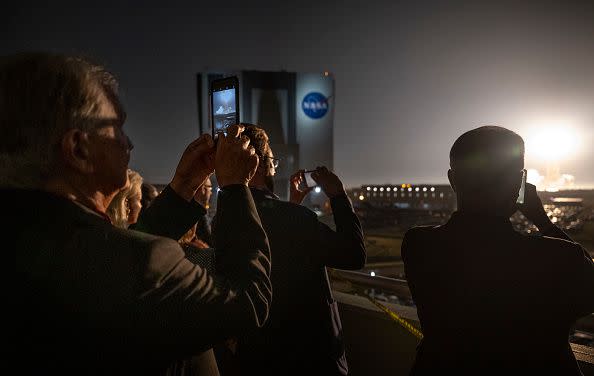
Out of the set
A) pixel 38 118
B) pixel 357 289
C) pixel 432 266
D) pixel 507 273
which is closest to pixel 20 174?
pixel 38 118

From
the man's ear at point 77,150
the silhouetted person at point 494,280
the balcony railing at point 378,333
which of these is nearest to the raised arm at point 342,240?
the silhouetted person at point 494,280

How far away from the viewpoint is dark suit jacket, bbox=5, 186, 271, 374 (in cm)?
91

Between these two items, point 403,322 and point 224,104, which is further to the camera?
point 403,322

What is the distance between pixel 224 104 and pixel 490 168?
1.11 metres

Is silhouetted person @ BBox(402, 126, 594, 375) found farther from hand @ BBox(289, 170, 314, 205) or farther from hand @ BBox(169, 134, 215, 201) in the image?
hand @ BBox(289, 170, 314, 205)

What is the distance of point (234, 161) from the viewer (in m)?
1.33

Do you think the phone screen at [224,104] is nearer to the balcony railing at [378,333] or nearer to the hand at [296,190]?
the hand at [296,190]

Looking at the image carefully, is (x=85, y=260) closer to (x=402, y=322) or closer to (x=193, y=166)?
(x=193, y=166)

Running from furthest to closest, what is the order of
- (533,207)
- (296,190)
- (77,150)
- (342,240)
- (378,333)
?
1. (378,333)
2. (296,190)
3. (342,240)
4. (533,207)
5. (77,150)

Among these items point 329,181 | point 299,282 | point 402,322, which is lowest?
point 402,322

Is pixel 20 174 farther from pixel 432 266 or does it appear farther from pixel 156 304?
pixel 432 266

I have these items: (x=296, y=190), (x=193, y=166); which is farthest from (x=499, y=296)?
(x=296, y=190)

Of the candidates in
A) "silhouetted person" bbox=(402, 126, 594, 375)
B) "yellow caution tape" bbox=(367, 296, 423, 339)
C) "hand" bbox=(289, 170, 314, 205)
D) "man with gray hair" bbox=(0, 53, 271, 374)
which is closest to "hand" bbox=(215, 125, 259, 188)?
"man with gray hair" bbox=(0, 53, 271, 374)

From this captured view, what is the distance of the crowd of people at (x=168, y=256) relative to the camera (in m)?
0.93
